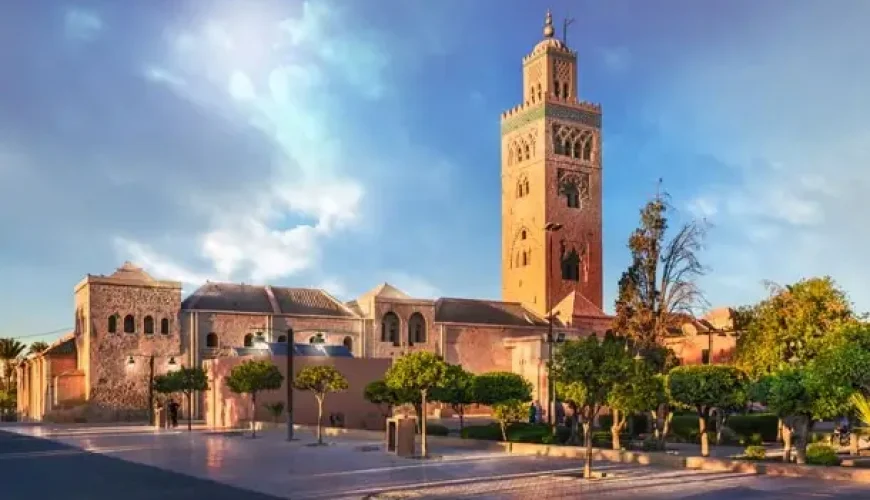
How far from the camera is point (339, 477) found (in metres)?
17.0

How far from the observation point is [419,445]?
24.1 m

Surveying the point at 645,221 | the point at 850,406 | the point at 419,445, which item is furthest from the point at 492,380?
the point at 850,406

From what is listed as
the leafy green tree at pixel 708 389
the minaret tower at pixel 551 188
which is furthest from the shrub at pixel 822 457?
the minaret tower at pixel 551 188

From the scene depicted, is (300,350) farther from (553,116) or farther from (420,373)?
(553,116)

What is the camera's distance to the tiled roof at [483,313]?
190 feet

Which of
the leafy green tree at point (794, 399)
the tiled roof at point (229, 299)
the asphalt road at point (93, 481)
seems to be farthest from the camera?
the tiled roof at point (229, 299)

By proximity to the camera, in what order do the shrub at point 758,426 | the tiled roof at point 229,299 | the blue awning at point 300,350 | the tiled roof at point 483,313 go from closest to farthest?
the shrub at point 758,426, the blue awning at point 300,350, the tiled roof at point 229,299, the tiled roof at point 483,313

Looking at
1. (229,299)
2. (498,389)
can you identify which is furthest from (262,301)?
(498,389)

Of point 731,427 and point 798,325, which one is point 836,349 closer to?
point 798,325

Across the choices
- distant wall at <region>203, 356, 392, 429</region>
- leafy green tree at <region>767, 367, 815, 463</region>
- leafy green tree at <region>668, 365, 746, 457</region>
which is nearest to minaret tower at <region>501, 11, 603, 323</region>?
distant wall at <region>203, 356, 392, 429</region>

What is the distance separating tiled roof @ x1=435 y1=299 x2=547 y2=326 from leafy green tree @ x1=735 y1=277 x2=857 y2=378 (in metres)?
31.1

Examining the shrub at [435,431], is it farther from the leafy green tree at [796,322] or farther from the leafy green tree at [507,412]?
the leafy green tree at [796,322]

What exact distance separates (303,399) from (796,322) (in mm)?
21579

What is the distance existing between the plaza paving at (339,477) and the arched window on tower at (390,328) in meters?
29.3
